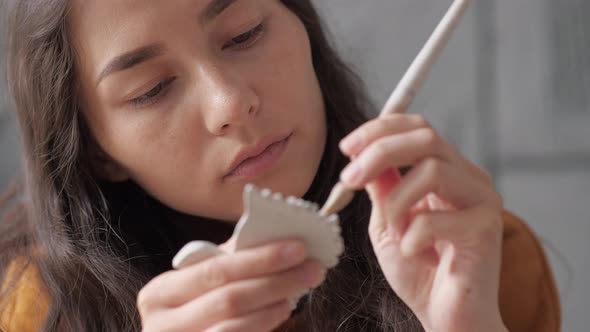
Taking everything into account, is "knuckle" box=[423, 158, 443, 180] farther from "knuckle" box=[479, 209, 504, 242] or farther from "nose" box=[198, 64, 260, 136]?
"nose" box=[198, 64, 260, 136]

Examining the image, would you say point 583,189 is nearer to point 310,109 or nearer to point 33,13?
point 310,109

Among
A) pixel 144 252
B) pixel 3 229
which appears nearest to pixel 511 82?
pixel 144 252

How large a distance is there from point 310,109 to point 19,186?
22.0 inches

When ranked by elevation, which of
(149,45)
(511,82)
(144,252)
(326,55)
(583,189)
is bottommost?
(583,189)

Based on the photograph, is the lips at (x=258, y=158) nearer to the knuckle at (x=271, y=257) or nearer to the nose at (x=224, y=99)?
the nose at (x=224, y=99)

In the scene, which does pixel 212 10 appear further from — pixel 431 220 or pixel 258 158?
pixel 431 220

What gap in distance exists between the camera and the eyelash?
64 centimetres

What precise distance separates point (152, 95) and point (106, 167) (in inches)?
6.5

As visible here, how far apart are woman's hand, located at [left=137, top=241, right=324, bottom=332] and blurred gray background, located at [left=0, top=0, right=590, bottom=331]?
704 mm

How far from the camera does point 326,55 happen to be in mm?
832

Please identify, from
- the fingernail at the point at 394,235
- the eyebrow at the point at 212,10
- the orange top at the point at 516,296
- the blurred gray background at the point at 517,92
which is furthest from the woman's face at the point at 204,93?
the blurred gray background at the point at 517,92

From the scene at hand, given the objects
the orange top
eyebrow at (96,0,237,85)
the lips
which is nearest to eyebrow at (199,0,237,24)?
eyebrow at (96,0,237,85)

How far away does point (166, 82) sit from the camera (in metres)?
0.63

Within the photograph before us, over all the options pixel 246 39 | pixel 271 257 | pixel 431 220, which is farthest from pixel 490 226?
pixel 246 39
